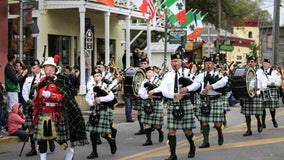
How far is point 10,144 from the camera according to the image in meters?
11.8

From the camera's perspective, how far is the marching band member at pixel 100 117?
385 inches

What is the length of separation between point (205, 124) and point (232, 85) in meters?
1.67

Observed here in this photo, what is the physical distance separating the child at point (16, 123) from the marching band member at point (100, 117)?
Result: 2479 millimetres

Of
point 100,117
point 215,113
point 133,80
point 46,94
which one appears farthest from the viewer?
point 133,80

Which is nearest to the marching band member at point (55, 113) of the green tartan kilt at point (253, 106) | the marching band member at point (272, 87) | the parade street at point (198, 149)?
the parade street at point (198, 149)

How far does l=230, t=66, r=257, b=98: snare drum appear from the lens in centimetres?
1202

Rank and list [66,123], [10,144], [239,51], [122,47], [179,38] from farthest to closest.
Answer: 1. [239,51]
2. [122,47]
3. [179,38]
4. [10,144]
5. [66,123]

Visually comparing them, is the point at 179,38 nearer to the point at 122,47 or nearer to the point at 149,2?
the point at 149,2

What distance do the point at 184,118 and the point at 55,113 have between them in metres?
2.39

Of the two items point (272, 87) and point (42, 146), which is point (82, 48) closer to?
point (272, 87)

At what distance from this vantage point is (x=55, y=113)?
8.41m

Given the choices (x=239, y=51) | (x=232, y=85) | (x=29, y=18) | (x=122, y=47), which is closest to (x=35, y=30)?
(x=29, y=18)

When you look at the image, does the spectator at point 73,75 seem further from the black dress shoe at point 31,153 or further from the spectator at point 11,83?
the black dress shoe at point 31,153

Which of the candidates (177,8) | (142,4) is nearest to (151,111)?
(142,4)
